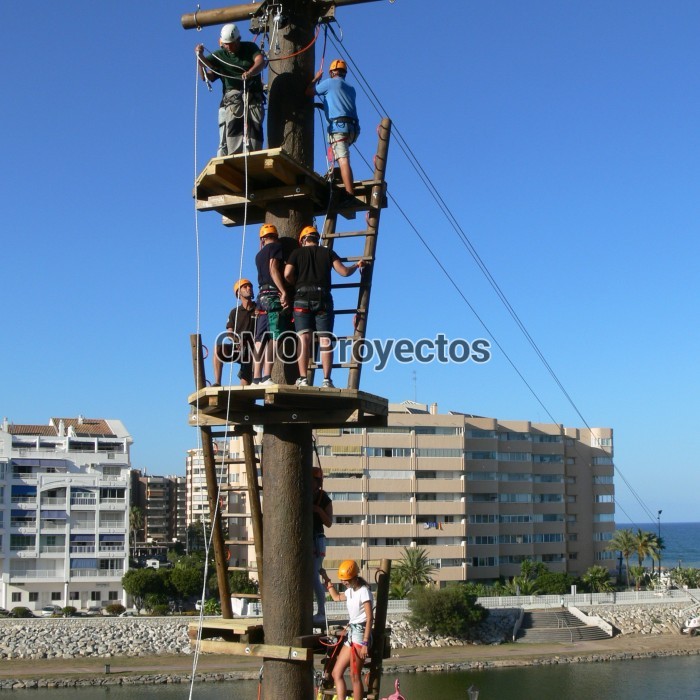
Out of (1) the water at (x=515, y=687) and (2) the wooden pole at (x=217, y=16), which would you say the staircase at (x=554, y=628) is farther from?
(2) the wooden pole at (x=217, y=16)

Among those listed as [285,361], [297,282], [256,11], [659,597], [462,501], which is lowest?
[659,597]

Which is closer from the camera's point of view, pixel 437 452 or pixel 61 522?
pixel 61 522

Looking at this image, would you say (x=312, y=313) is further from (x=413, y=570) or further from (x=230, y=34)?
(x=413, y=570)

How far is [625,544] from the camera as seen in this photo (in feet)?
239

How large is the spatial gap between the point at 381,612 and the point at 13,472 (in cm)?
6221

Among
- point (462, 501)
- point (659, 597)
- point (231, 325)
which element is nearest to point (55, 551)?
point (462, 501)

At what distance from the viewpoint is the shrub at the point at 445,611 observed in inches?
2024

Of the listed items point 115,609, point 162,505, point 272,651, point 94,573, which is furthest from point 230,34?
point 162,505

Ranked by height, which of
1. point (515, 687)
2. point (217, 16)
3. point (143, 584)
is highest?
point (217, 16)

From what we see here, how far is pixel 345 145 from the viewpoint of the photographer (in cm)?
684

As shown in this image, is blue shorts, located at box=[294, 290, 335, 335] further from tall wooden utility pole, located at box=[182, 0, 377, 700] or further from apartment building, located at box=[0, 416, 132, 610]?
apartment building, located at box=[0, 416, 132, 610]

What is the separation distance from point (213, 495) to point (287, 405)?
4.36 ft

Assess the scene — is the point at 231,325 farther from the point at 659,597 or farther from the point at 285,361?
the point at 659,597

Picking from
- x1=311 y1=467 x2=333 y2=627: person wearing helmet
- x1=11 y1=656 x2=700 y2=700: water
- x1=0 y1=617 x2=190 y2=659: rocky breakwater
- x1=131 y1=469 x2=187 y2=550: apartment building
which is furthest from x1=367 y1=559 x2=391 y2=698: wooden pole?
x1=131 y1=469 x2=187 y2=550: apartment building
